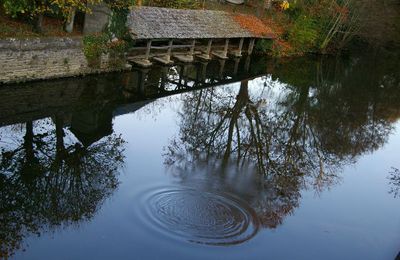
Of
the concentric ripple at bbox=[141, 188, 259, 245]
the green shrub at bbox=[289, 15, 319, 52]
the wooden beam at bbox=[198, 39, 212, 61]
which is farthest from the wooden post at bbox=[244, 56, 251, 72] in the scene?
the concentric ripple at bbox=[141, 188, 259, 245]

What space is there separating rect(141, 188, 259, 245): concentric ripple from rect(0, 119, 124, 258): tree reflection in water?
4.56 feet

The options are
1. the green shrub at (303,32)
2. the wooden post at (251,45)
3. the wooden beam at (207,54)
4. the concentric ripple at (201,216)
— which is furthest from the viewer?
the green shrub at (303,32)

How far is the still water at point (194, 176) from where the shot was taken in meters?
10.1

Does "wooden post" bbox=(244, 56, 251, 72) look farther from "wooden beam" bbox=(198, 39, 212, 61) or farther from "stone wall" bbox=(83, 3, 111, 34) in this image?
"stone wall" bbox=(83, 3, 111, 34)

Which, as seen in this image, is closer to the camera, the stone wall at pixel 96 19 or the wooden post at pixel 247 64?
the stone wall at pixel 96 19

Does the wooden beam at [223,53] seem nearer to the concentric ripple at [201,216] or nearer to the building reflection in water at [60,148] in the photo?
the building reflection in water at [60,148]

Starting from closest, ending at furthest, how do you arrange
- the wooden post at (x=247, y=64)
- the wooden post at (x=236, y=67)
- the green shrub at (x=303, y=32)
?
the wooden post at (x=236, y=67) → the wooden post at (x=247, y=64) → the green shrub at (x=303, y=32)

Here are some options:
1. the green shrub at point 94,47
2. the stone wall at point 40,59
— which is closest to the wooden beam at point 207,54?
the green shrub at point 94,47

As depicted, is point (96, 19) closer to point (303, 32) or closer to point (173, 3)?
point (173, 3)

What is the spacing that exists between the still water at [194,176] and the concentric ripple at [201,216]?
41mm

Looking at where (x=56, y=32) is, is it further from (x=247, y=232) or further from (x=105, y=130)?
(x=247, y=232)

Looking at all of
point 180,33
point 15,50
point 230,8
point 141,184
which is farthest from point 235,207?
point 230,8

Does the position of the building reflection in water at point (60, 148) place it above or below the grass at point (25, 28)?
below

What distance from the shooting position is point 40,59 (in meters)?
17.7
